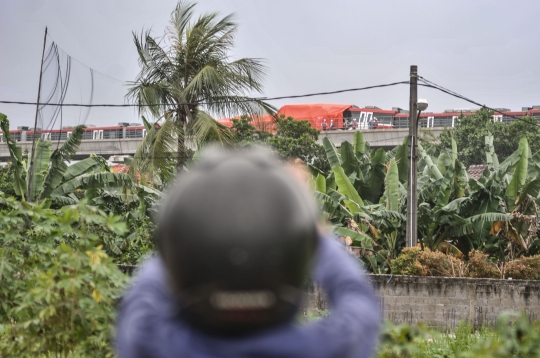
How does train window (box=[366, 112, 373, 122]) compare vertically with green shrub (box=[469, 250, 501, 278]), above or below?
above

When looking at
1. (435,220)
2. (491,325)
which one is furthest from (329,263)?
(435,220)

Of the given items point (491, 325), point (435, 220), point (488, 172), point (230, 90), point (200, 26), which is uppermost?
point (200, 26)

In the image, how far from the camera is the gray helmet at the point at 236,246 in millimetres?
1298

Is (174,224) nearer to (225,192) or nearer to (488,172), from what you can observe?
(225,192)

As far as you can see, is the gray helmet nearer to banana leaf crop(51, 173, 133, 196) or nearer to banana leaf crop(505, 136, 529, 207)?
banana leaf crop(51, 173, 133, 196)

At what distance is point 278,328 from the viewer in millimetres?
1358

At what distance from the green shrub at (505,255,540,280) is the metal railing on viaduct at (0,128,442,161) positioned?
3372 cm

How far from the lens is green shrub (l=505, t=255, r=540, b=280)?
13.9 m

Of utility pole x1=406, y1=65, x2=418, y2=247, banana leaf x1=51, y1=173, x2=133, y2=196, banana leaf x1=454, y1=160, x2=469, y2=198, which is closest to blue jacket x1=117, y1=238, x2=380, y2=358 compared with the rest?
utility pole x1=406, y1=65, x2=418, y2=247

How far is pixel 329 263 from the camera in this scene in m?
1.52

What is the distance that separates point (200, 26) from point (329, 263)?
55.4 feet

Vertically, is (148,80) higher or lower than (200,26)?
lower

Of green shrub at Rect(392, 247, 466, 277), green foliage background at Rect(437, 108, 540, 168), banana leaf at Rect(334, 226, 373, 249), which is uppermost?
green foliage background at Rect(437, 108, 540, 168)

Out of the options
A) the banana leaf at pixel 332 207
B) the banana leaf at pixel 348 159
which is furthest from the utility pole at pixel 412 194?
the banana leaf at pixel 348 159
